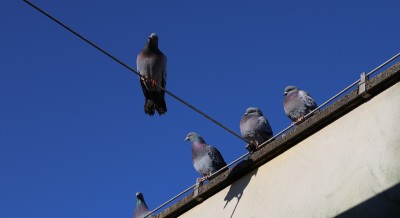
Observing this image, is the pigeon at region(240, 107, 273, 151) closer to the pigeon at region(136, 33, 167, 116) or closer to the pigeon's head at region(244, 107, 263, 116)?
the pigeon's head at region(244, 107, 263, 116)

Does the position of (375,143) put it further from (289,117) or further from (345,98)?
(289,117)

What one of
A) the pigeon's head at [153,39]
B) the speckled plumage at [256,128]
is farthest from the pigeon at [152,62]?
the speckled plumage at [256,128]

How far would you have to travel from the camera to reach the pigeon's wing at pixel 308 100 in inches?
382

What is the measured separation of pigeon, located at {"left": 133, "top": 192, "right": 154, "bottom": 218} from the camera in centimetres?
1195

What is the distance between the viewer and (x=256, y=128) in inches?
393

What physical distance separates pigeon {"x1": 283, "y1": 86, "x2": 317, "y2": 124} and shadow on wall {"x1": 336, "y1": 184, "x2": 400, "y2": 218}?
11.2 feet

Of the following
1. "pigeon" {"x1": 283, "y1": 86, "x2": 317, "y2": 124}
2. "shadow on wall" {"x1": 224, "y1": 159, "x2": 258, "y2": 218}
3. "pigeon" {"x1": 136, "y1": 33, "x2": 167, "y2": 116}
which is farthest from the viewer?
"pigeon" {"x1": 136, "y1": 33, "x2": 167, "y2": 116}

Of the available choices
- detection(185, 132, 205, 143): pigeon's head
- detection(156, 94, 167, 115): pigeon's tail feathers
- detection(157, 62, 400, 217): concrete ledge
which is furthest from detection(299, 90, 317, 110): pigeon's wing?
detection(157, 62, 400, 217): concrete ledge

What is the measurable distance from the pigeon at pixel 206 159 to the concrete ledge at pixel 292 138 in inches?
66.8

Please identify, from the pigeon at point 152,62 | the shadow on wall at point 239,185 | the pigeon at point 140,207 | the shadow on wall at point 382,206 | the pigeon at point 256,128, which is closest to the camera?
the shadow on wall at point 382,206

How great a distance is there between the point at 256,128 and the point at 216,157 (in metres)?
0.75

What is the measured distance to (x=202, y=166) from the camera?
33.7 ft

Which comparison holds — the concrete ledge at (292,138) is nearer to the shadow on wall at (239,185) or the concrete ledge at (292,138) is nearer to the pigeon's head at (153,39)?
the shadow on wall at (239,185)

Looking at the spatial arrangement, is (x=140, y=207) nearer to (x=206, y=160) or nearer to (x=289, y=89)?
(x=206, y=160)
